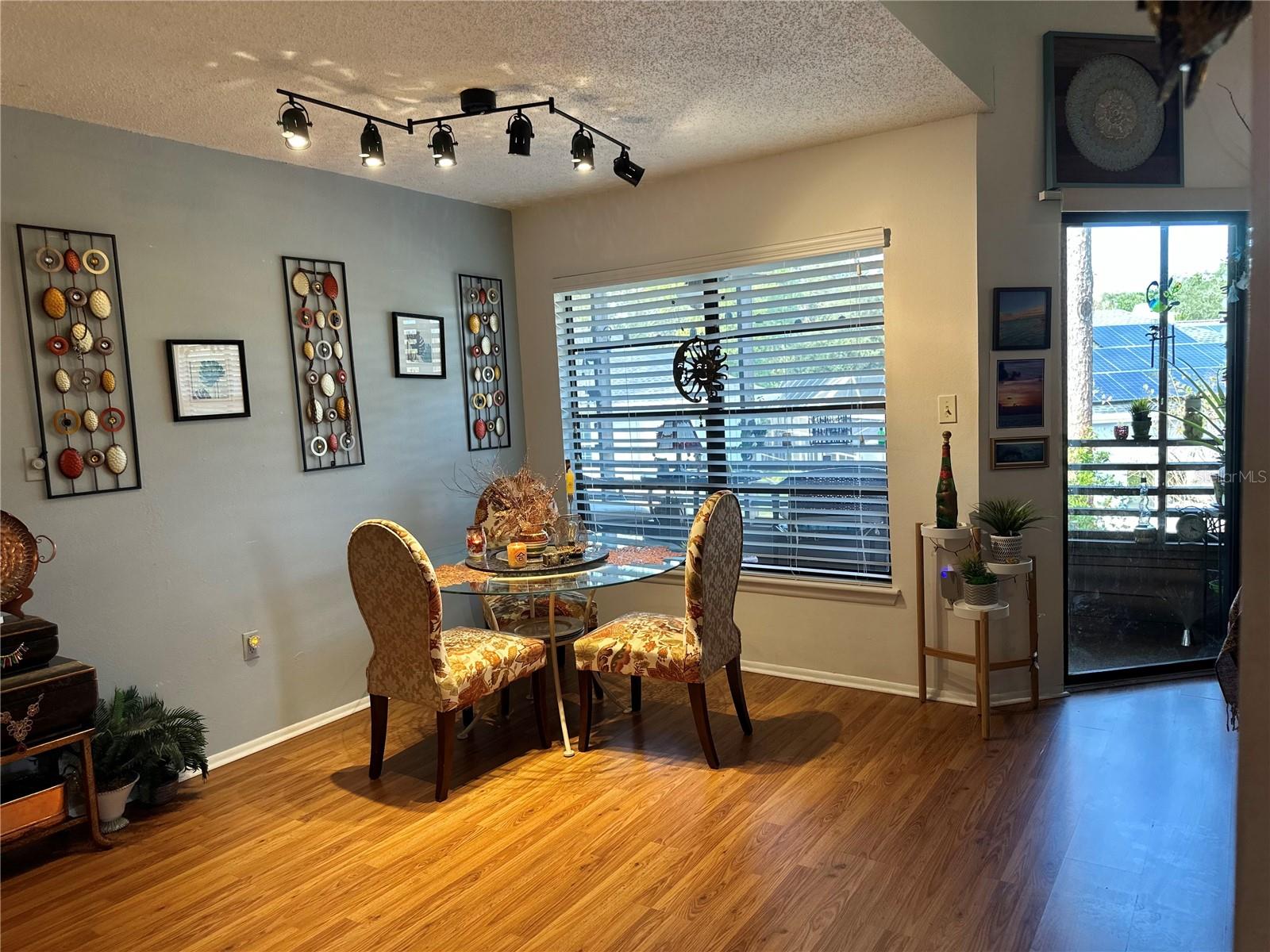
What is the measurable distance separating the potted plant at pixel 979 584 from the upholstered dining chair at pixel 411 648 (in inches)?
69.9

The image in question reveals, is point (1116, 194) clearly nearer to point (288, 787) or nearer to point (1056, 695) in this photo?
point (1056, 695)

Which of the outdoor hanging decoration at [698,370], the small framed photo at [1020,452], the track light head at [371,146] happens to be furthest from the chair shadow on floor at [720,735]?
the track light head at [371,146]

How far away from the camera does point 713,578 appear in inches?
126

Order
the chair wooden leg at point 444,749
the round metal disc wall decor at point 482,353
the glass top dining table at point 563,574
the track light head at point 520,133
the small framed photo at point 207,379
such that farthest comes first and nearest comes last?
the round metal disc wall decor at point 482,353 < the small framed photo at point 207,379 < the glass top dining table at point 563,574 < the chair wooden leg at point 444,749 < the track light head at point 520,133

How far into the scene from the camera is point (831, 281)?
156 inches

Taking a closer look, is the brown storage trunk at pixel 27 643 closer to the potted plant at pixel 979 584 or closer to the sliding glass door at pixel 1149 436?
the potted plant at pixel 979 584

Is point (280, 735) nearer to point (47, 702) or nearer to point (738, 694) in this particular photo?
point (47, 702)

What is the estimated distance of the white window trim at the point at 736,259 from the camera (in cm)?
380

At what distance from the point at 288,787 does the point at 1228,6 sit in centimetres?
344

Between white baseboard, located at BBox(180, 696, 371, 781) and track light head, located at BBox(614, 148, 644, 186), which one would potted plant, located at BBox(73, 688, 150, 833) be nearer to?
white baseboard, located at BBox(180, 696, 371, 781)

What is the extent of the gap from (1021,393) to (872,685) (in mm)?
1428

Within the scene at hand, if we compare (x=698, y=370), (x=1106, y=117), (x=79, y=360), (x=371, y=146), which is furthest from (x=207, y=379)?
(x=1106, y=117)

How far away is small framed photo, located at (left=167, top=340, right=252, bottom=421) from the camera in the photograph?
3.32 meters

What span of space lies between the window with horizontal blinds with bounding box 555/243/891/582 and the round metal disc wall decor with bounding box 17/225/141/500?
2237 mm
